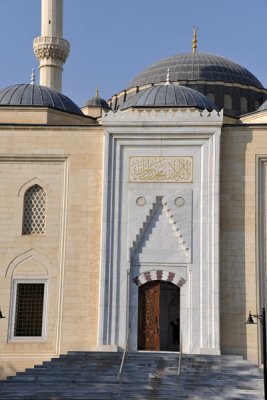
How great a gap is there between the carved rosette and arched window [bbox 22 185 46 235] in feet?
43.6

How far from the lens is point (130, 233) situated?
16641 mm

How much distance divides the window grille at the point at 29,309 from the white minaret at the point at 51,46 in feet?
46.3

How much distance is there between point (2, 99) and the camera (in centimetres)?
2022

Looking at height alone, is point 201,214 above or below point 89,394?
above

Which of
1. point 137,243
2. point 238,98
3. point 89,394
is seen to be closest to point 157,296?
point 137,243

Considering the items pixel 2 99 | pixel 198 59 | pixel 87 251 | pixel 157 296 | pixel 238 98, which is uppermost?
pixel 198 59

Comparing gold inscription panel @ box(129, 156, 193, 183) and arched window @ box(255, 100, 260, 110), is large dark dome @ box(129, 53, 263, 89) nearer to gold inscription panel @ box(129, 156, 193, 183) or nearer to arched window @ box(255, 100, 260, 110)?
arched window @ box(255, 100, 260, 110)

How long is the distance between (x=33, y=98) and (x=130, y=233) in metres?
5.98

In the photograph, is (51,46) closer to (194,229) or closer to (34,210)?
(34,210)

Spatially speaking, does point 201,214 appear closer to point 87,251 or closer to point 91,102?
point 87,251

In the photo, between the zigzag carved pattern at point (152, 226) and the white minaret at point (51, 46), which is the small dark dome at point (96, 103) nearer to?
the white minaret at point (51, 46)

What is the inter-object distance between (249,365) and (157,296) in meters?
2.90

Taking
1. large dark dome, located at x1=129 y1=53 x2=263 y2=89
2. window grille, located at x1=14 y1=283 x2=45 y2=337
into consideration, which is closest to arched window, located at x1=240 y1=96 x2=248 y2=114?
large dark dome, located at x1=129 y1=53 x2=263 y2=89

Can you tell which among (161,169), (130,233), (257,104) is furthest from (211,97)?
(130,233)
